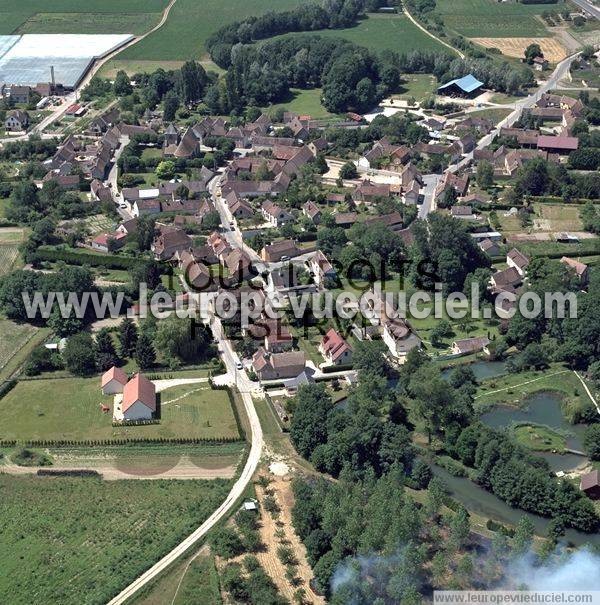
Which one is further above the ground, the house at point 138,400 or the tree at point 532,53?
the tree at point 532,53

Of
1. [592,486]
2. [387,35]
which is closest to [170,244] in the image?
[592,486]

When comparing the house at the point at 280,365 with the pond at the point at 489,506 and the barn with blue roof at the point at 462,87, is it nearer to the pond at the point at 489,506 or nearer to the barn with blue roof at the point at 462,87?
the pond at the point at 489,506

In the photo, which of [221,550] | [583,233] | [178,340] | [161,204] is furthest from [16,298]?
[583,233]

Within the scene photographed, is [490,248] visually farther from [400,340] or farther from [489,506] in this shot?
[489,506]

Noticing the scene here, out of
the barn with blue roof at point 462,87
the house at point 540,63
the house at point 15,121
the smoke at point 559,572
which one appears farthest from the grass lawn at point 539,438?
the house at point 540,63

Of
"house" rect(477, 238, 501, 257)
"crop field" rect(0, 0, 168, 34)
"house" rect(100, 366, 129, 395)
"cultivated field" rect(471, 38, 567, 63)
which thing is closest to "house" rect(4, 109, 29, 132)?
"crop field" rect(0, 0, 168, 34)
